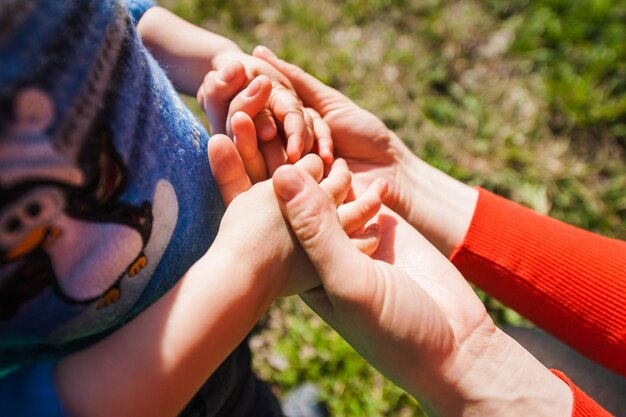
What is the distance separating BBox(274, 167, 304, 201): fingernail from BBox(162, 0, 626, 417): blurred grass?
0.80 m

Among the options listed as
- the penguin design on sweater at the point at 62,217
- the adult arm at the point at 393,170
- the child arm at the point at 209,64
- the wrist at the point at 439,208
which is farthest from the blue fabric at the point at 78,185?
the wrist at the point at 439,208

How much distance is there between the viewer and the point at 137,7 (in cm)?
101

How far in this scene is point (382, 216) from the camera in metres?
1.08

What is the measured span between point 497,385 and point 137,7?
958 mm

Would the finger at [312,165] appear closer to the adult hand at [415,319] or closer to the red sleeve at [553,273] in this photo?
the adult hand at [415,319]

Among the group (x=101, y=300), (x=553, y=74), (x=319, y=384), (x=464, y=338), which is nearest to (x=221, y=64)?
(x=101, y=300)

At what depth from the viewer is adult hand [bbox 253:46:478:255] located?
122 centimetres

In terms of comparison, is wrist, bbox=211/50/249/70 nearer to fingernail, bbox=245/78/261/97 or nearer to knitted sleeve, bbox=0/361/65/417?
fingernail, bbox=245/78/261/97

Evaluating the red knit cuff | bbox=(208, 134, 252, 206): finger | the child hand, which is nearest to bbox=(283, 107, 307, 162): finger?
the child hand

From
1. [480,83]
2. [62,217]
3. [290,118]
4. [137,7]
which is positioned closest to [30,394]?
[62,217]

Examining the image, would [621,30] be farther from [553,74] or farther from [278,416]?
[278,416]

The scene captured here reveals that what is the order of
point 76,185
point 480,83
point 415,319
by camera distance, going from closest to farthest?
1. point 76,185
2. point 415,319
3. point 480,83

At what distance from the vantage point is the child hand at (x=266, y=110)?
3.18 ft

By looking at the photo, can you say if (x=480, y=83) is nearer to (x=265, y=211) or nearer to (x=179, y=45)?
(x=179, y=45)
